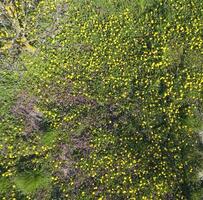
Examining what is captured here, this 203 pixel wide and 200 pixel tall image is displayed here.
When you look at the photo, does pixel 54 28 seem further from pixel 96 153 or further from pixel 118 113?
pixel 96 153

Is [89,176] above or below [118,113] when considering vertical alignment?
below

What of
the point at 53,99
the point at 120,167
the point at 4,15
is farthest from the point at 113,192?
the point at 4,15

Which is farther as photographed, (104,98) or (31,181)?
(104,98)

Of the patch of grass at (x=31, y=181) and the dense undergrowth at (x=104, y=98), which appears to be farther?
the dense undergrowth at (x=104, y=98)

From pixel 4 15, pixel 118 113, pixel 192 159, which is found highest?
pixel 4 15

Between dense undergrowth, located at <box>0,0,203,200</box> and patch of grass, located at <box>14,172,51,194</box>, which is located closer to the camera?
patch of grass, located at <box>14,172,51,194</box>

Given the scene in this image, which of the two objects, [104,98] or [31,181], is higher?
[104,98]
